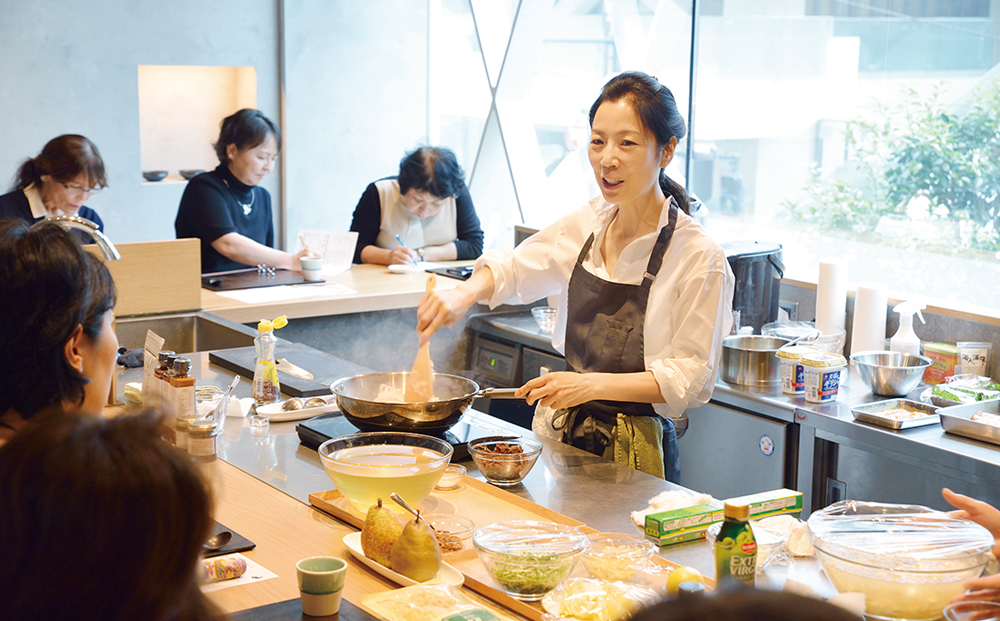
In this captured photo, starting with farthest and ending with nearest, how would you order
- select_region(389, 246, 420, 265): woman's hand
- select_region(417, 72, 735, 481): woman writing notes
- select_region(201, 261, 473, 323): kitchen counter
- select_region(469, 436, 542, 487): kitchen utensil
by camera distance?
select_region(389, 246, 420, 265): woman's hand → select_region(201, 261, 473, 323): kitchen counter → select_region(417, 72, 735, 481): woman writing notes → select_region(469, 436, 542, 487): kitchen utensil

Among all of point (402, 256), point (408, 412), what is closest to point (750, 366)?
point (408, 412)

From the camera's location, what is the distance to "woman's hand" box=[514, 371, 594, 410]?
6.76 feet

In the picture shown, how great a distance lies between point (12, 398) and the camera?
4.75 feet

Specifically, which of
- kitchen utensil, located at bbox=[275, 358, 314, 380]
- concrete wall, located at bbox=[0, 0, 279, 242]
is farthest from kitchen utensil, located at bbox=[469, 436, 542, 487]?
concrete wall, located at bbox=[0, 0, 279, 242]

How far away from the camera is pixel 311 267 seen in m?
4.23

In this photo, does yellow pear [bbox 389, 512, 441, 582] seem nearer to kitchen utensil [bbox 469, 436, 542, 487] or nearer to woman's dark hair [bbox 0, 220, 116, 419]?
kitchen utensil [bbox 469, 436, 542, 487]

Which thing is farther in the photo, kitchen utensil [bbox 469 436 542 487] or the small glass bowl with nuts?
kitchen utensil [bbox 469 436 542 487]

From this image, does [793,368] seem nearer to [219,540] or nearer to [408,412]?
[408,412]

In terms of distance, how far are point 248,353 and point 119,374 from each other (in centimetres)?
37

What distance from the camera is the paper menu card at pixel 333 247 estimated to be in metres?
4.53

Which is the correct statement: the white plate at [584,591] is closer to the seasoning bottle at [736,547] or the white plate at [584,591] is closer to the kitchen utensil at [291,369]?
the seasoning bottle at [736,547]

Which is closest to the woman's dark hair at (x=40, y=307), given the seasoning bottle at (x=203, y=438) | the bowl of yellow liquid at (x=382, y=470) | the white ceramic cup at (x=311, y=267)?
→ the bowl of yellow liquid at (x=382, y=470)

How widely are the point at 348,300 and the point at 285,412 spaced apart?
154 centimetres

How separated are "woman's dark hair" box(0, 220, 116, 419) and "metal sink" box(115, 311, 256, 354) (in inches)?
67.6
